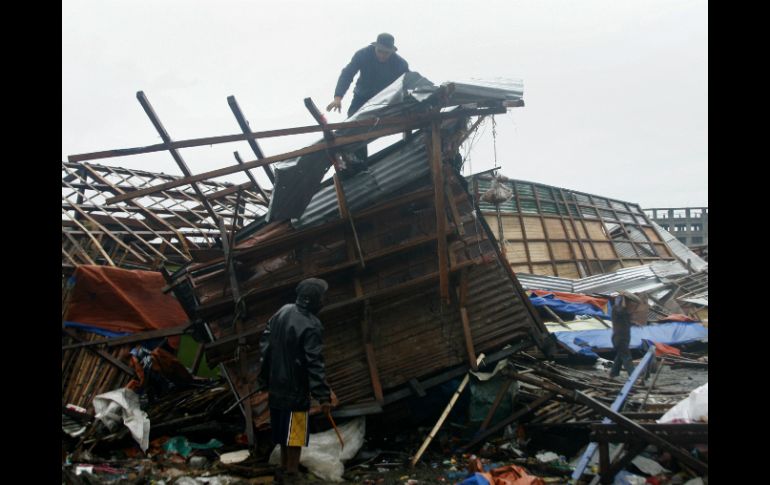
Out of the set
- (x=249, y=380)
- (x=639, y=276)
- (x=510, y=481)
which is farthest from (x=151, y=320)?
(x=639, y=276)

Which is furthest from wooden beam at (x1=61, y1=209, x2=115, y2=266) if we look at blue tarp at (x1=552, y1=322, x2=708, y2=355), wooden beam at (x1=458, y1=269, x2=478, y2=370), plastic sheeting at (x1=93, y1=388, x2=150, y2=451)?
blue tarp at (x1=552, y1=322, x2=708, y2=355)

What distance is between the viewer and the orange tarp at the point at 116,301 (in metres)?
7.71

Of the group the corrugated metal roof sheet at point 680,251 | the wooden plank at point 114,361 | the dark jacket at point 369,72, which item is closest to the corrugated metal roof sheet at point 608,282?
the corrugated metal roof sheet at point 680,251

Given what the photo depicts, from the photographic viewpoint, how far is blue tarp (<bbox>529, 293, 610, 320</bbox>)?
1204 cm

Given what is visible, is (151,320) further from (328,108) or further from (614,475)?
(614,475)

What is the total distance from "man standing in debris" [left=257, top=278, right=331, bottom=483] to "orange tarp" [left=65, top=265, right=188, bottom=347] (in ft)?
13.8

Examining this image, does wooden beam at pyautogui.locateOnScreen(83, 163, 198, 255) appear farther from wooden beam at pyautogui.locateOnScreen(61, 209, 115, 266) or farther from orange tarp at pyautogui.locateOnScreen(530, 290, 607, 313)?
orange tarp at pyautogui.locateOnScreen(530, 290, 607, 313)

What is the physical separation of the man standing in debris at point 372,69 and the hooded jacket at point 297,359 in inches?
118

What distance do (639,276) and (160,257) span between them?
13115mm

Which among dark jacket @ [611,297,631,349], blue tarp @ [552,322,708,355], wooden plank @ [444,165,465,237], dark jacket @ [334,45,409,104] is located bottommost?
blue tarp @ [552,322,708,355]

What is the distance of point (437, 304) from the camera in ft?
19.9

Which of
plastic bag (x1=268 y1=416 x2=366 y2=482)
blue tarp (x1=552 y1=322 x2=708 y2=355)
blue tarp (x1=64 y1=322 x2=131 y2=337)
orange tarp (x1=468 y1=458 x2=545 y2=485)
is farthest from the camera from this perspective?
blue tarp (x1=552 y1=322 x2=708 y2=355)
